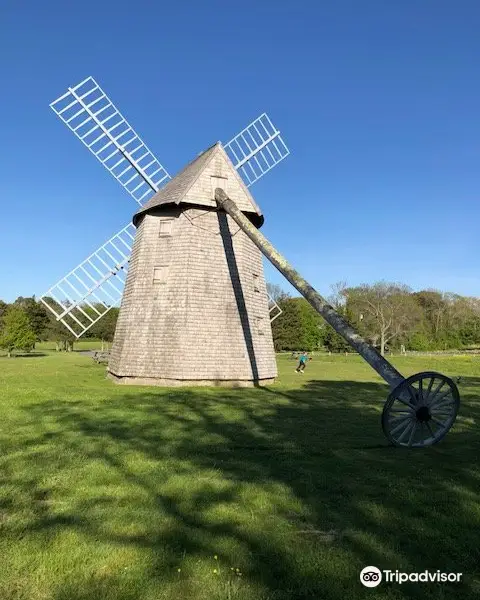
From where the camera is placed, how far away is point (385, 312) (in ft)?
223

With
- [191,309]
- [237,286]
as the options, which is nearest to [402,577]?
[191,309]

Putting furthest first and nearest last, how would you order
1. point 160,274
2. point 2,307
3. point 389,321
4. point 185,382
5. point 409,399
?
point 2,307, point 389,321, point 160,274, point 185,382, point 409,399

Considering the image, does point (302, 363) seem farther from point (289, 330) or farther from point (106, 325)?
point (106, 325)

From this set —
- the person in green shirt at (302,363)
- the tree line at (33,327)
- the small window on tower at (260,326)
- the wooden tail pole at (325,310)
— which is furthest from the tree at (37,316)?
the wooden tail pole at (325,310)

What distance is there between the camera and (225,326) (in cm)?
1841

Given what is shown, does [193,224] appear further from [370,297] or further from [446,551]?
[370,297]

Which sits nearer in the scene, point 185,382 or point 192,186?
point 185,382

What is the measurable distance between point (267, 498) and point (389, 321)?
2493 inches

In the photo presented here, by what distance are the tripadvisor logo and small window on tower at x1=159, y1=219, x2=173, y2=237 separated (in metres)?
16.4

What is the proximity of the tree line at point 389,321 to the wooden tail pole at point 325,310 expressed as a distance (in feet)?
170

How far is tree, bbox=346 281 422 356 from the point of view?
6700cm

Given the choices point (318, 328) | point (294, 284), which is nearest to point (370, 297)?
point (318, 328)

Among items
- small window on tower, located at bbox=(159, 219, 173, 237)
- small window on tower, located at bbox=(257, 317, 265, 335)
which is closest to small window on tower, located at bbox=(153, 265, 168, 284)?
small window on tower, located at bbox=(159, 219, 173, 237)

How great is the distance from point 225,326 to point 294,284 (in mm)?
6250
